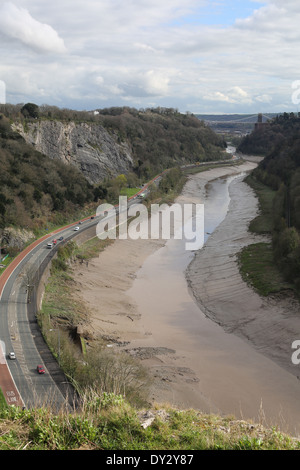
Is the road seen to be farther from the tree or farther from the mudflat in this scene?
the tree

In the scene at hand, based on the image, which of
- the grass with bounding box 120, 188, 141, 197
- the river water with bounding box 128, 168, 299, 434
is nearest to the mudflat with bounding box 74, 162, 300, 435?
the river water with bounding box 128, 168, 299, 434

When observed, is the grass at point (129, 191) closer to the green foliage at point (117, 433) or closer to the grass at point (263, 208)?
the grass at point (263, 208)

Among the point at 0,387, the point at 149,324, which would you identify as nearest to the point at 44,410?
the point at 0,387

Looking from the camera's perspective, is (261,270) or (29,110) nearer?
(261,270)

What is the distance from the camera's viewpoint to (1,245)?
3928cm

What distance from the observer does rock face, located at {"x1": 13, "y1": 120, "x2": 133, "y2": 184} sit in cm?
7100

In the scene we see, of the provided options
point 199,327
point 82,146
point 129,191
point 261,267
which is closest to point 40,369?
point 199,327

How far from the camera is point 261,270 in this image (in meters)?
37.1

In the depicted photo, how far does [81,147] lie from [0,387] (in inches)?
2579

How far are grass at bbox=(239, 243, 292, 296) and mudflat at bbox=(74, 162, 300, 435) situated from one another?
0.99 meters

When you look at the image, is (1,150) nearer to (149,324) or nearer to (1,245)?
A: (1,245)

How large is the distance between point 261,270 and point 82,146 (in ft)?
173

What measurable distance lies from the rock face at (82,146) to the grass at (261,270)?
4239cm

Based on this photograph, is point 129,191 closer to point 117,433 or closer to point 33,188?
point 33,188
